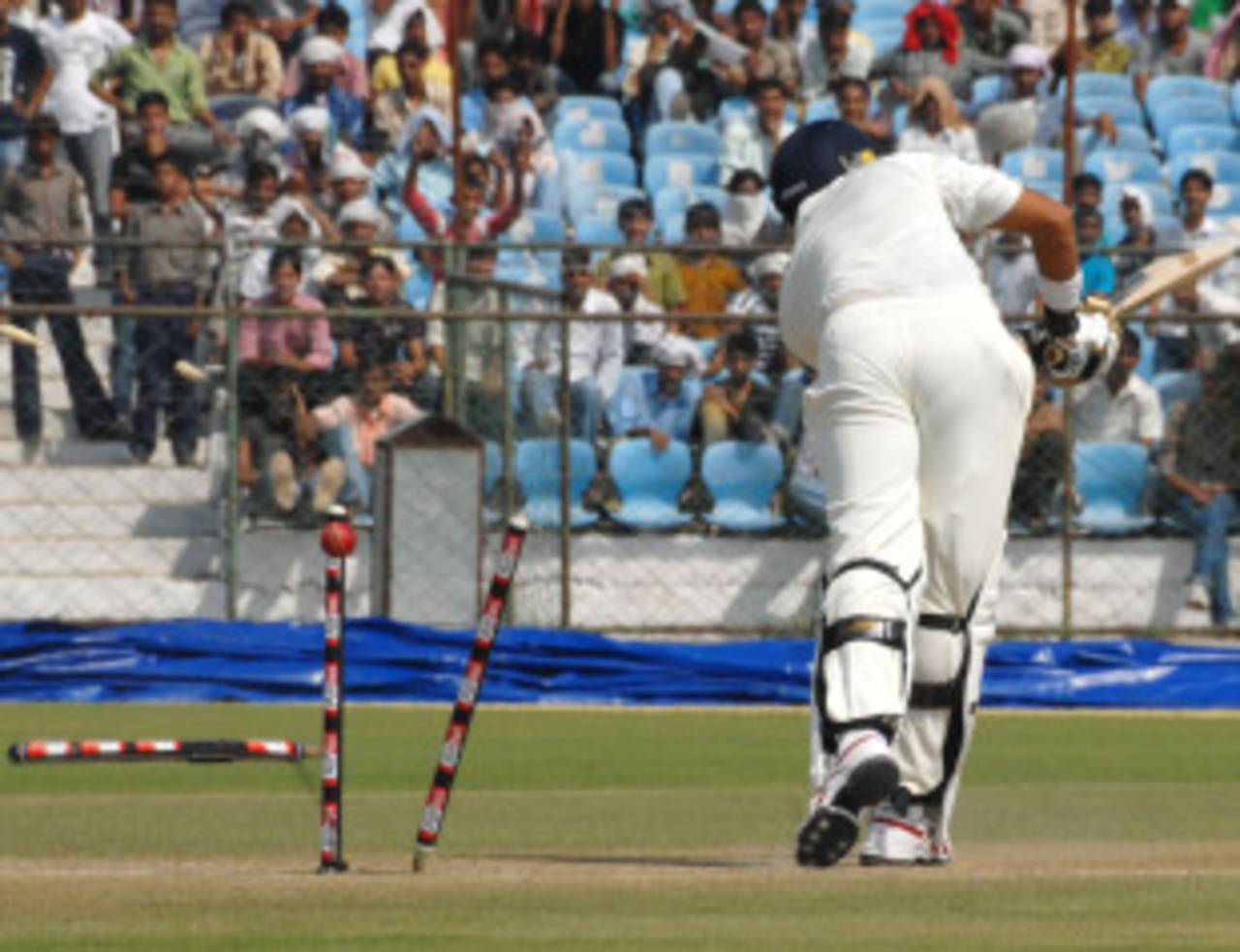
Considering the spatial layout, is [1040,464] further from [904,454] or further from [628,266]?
[904,454]

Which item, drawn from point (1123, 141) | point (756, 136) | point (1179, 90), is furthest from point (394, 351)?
point (1179, 90)

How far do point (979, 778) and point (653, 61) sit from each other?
1307 cm

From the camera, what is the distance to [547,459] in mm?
19266

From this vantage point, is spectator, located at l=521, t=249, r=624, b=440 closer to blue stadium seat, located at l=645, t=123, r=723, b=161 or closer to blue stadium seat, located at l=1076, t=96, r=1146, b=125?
blue stadium seat, located at l=645, t=123, r=723, b=161

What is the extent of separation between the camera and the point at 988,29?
25250mm

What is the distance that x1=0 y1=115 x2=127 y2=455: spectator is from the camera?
1992 centimetres

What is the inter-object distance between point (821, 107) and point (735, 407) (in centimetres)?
559

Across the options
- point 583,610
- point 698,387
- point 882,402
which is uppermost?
point 882,402

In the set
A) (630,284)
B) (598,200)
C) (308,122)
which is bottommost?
(630,284)

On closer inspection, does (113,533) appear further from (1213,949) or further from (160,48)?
(1213,949)

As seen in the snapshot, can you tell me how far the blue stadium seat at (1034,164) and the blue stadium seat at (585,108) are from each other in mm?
2973

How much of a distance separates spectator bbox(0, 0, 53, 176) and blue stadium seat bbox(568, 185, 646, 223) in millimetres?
3775

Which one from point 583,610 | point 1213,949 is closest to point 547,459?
point 583,610

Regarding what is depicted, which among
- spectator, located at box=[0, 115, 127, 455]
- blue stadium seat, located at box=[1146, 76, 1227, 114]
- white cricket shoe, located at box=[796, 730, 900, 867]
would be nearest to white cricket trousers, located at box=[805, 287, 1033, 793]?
white cricket shoe, located at box=[796, 730, 900, 867]
